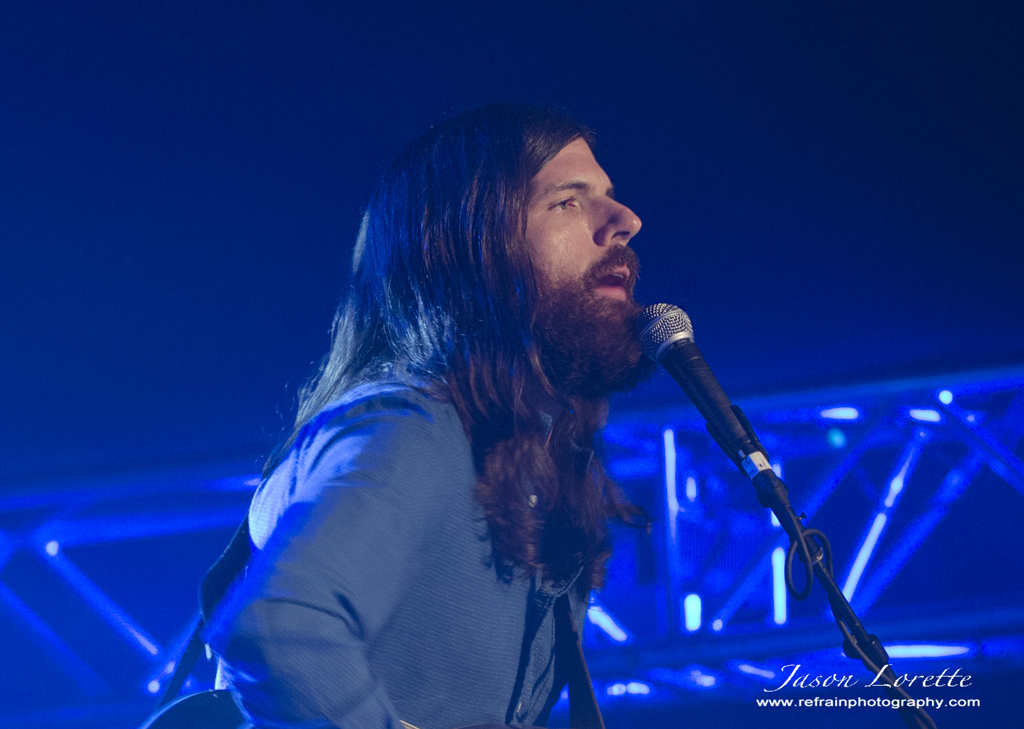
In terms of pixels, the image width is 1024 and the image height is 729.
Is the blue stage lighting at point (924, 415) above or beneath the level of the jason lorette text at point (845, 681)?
above

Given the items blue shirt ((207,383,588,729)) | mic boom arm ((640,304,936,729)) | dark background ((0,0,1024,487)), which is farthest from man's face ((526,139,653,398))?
dark background ((0,0,1024,487))

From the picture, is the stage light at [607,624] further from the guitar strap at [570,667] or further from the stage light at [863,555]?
the guitar strap at [570,667]

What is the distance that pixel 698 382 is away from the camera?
144cm

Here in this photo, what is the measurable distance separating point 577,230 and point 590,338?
0.97ft

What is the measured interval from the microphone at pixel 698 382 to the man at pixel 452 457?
0.34ft

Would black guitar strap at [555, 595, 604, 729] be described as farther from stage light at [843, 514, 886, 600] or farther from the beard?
stage light at [843, 514, 886, 600]

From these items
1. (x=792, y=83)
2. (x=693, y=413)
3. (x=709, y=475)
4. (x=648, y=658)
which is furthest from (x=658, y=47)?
(x=709, y=475)

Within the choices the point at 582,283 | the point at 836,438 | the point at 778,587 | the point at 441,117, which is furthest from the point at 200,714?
the point at 836,438

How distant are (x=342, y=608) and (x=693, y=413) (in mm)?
3267

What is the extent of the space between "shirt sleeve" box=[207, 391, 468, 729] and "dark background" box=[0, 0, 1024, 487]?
1983mm

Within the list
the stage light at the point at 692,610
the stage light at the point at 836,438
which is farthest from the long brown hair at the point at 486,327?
the stage light at the point at 836,438

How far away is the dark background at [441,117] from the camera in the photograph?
2.70 metres

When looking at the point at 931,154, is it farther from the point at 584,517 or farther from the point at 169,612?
the point at 169,612

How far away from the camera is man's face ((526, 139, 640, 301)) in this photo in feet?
5.74
